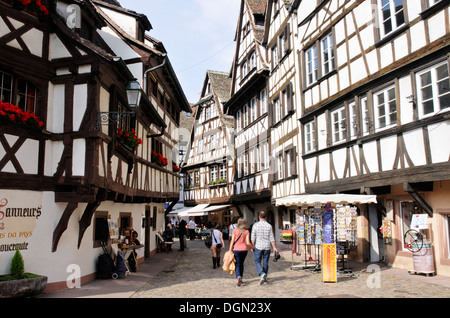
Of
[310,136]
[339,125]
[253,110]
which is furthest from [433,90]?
[253,110]

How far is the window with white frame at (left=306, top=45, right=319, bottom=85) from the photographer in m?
16.8

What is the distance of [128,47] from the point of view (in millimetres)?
16297

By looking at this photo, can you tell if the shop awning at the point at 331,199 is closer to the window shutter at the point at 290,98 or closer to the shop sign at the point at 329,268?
the shop sign at the point at 329,268

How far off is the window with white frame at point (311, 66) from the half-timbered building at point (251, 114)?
6204 millimetres

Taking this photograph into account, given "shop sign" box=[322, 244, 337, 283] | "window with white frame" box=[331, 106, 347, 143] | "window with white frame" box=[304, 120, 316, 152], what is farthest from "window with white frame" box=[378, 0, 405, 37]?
"shop sign" box=[322, 244, 337, 283]

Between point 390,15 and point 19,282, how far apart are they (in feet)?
38.3

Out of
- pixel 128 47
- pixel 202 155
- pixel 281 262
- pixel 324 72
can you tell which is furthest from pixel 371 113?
pixel 202 155

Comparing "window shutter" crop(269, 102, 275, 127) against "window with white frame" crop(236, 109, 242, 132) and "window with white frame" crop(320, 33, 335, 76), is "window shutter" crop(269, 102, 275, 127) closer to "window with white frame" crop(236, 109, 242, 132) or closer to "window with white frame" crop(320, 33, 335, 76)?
"window with white frame" crop(236, 109, 242, 132)

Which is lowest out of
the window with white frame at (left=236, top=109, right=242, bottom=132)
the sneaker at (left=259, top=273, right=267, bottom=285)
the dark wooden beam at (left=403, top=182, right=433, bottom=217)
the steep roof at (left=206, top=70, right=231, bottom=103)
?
the sneaker at (left=259, top=273, right=267, bottom=285)

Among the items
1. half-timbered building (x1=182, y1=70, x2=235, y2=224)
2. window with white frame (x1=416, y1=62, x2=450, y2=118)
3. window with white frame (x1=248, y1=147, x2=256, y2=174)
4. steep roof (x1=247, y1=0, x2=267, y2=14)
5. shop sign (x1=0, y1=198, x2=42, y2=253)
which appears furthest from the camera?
half-timbered building (x1=182, y1=70, x2=235, y2=224)

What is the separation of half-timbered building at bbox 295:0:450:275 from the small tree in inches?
375

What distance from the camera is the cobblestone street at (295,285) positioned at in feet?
30.0

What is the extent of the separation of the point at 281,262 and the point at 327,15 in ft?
30.5
